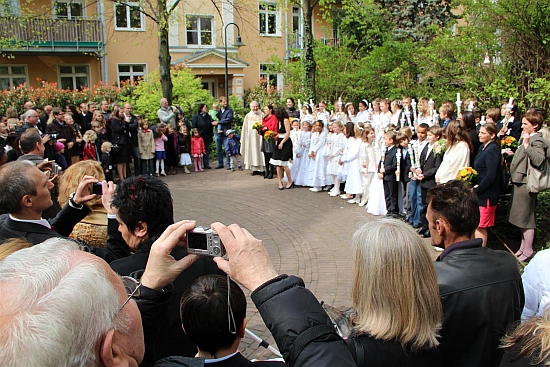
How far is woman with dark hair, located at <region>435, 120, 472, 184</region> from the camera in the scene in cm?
782

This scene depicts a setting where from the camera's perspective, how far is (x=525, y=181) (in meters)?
7.28

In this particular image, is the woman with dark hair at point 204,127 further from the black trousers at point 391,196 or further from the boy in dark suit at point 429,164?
the boy in dark suit at point 429,164

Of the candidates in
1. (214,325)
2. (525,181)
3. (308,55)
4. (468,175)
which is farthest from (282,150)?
(214,325)

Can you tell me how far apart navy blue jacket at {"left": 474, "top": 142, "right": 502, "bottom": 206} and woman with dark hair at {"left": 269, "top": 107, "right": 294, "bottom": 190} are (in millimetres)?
5934

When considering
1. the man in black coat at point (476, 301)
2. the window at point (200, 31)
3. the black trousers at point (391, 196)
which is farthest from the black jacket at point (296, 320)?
the window at point (200, 31)

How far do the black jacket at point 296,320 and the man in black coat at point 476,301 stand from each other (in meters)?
1.33

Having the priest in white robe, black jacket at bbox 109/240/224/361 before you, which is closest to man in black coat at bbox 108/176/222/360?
black jacket at bbox 109/240/224/361

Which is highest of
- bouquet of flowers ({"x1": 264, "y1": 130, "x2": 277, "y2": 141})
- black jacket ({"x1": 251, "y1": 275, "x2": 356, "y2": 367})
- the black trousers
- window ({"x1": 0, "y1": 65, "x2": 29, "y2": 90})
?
window ({"x1": 0, "y1": 65, "x2": 29, "y2": 90})

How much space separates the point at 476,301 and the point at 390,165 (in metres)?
6.88

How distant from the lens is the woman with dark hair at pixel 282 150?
41.8 feet

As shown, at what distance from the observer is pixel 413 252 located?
2361 mm

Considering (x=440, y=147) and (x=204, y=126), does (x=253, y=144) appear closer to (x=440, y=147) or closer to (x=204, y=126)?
(x=204, y=126)

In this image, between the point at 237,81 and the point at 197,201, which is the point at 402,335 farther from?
the point at 237,81

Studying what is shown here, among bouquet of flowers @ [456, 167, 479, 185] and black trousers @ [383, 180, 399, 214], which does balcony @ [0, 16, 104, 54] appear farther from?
bouquet of flowers @ [456, 167, 479, 185]
